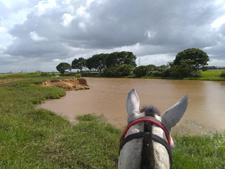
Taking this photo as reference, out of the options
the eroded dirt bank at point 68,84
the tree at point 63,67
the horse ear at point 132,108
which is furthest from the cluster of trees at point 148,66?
the horse ear at point 132,108

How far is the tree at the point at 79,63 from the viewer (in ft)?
208

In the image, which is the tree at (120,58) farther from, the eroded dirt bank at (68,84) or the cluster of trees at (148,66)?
the eroded dirt bank at (68,84)

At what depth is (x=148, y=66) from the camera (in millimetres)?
39281

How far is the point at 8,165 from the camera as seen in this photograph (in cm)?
228

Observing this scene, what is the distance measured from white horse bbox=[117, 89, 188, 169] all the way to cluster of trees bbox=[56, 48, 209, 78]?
1267 inches

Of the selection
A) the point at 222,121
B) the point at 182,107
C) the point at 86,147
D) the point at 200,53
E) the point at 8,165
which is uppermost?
the point at 200,53

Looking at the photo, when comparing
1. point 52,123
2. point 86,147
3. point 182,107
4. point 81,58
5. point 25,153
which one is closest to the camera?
point 182,107

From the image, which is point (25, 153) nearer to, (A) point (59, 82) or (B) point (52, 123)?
(B) point (52, 123)

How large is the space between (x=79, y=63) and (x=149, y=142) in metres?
65.0

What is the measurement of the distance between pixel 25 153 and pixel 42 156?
0.29 m

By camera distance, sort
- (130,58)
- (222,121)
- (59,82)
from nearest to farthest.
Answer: (222,121)
(59,82)
(130,58)

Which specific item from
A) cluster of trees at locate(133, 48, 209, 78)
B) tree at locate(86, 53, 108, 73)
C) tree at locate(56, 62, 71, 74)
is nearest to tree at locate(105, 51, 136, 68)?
tree at locate(86, 53, 108, 73)

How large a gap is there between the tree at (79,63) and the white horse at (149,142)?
211 feet

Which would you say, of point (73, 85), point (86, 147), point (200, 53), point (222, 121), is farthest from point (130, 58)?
point (86, 147)
